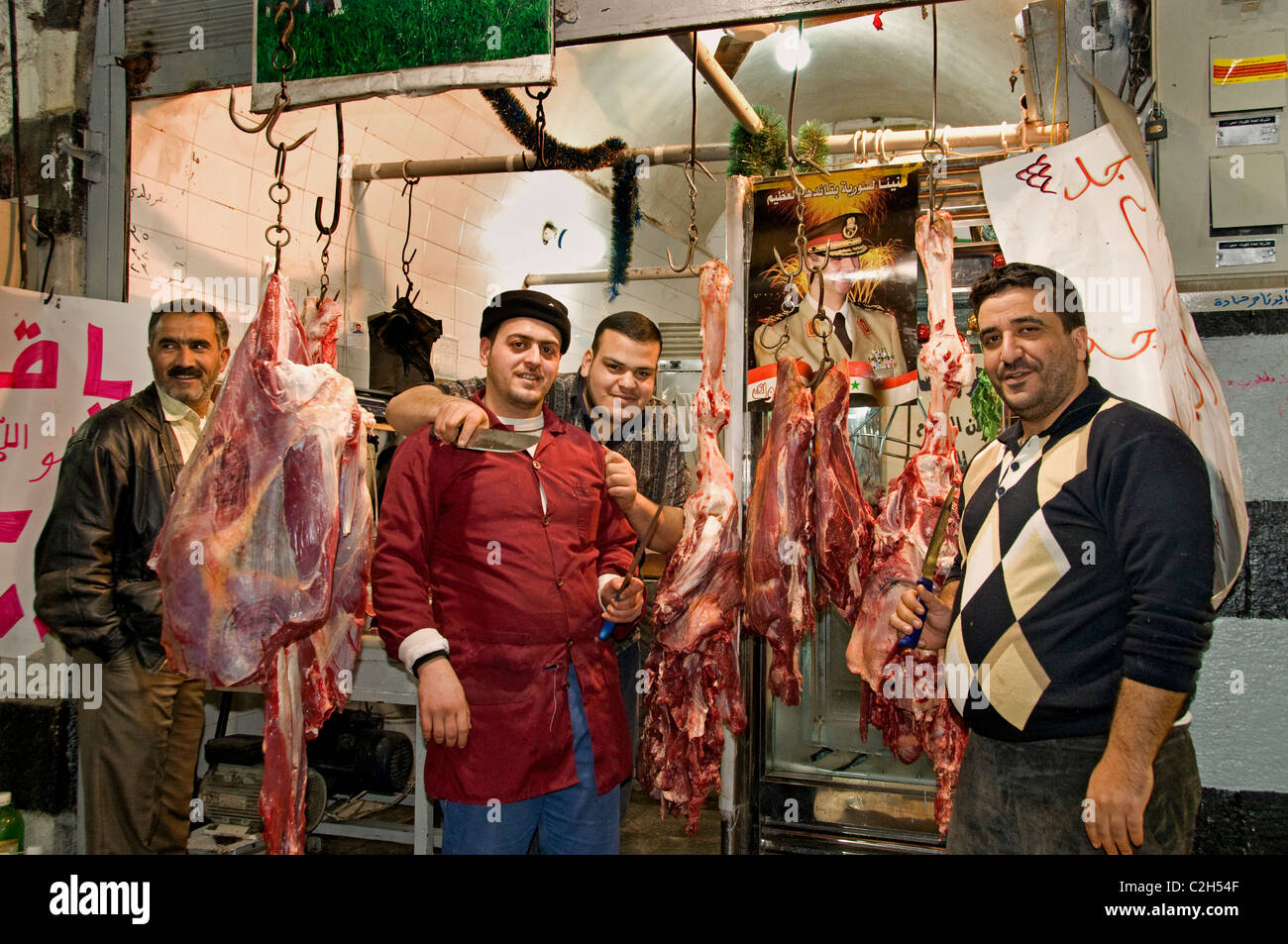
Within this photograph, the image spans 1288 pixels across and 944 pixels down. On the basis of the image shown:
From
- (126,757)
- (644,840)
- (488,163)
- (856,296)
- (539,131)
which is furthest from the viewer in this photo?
(644,840)

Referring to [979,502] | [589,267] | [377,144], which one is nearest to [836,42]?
[589,267]

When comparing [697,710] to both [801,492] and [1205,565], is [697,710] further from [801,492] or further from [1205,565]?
[1205,565]

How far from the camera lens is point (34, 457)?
3.36 meters

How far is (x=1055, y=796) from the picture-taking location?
2.28m

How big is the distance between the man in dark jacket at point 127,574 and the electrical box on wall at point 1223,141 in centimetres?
349

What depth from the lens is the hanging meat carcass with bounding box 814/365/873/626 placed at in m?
3.41

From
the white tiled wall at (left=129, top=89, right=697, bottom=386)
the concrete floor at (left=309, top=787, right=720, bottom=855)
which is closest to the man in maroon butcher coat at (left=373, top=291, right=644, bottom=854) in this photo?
the white tiled wall at (left=129, top=89, right=697, bottom=386)

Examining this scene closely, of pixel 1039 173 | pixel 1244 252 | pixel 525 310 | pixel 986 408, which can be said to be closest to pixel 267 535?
pixel 525 310

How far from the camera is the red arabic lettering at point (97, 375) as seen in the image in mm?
3377

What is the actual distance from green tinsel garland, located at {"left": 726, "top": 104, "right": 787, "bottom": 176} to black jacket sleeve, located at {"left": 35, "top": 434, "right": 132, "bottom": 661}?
8.75 ft

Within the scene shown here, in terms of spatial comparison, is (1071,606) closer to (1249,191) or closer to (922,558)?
(922,558)

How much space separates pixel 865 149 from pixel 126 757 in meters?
4.21

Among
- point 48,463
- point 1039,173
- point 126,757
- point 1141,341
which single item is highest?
point 1039,173

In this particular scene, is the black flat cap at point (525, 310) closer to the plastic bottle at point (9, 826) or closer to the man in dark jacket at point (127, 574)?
the man in dark jacket at point (127, 574)
